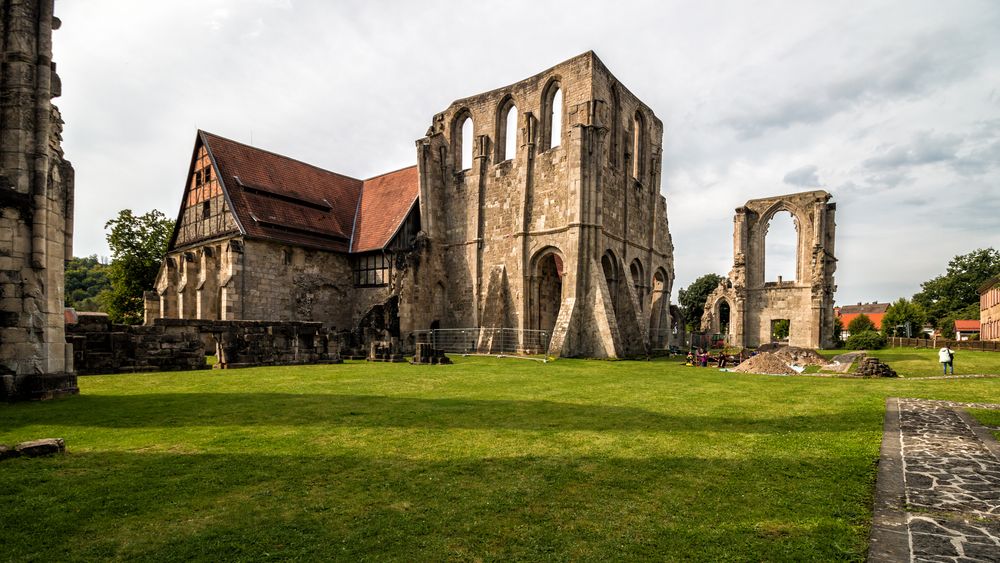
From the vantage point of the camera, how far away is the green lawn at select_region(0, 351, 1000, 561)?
325 cm

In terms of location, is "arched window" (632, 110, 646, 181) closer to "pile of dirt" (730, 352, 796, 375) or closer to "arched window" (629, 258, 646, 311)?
"arched window" (629, 258, 646, 311)

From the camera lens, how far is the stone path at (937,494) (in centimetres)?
319

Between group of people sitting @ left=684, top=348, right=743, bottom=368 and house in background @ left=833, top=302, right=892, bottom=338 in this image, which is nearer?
group of people sitting @ left=684, top=348, right=743, bottom=368

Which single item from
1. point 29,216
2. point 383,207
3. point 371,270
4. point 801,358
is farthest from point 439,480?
point 383,207

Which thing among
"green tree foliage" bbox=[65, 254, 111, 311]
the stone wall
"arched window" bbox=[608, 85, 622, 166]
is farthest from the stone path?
"green tree foliage" bbox=[65, 254, 111, 311]

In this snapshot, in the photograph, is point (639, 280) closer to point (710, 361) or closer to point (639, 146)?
point (710, 361)

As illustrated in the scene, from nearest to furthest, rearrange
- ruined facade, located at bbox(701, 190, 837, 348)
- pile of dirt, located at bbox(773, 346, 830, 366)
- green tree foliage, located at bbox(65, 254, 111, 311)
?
1. pile of dirt, located at bbox(773, 346, 830, 366)
2. ruined facade, located at bbox(701, 190, 837, 348)
3. green tree foliage, located at bbox(65, 254, 111, 311)

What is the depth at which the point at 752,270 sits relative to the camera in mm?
36062

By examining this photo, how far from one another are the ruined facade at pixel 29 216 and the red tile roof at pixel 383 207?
16312mm

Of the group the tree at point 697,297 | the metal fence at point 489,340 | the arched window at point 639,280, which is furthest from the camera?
the tree at point 697,297

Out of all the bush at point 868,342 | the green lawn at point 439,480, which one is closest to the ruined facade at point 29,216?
the green lawn at point 439,480

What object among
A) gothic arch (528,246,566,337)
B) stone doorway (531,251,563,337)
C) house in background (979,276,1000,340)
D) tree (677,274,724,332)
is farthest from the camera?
tree (677,274,724,332)

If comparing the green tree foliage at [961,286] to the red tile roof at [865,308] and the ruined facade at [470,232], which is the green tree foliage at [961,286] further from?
the ruined facade at [470,232]

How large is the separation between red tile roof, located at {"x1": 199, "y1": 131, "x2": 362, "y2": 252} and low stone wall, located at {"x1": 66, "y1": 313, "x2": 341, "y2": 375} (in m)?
7.36
